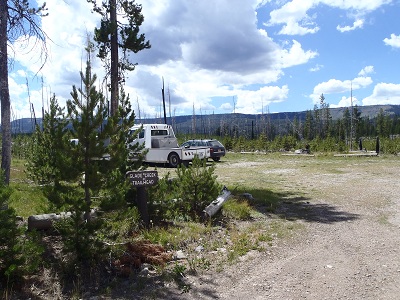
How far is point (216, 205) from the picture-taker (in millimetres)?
7832

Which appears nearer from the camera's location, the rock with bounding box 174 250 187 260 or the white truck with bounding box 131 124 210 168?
the rock with bounding box 174 250 187 260

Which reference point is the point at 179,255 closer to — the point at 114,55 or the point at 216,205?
the point at 216,205

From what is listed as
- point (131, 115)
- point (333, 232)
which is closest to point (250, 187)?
point (333, 232)

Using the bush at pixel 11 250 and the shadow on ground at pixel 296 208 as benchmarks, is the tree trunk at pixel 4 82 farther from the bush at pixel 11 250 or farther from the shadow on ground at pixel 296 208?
the shadow on ground at pixel 296 208

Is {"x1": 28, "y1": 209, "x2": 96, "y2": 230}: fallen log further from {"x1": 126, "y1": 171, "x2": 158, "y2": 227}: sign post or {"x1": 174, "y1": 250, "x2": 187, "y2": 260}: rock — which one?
{"x1": 174, "y1": 250, "x2": 187, "y2": 260}: rock

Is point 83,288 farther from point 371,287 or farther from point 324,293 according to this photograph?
point 371,287

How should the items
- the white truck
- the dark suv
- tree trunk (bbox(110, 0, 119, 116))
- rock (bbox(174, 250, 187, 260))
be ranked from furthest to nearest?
1. the dark suv
2. the white truck
3. tree trunk (bbox(110, 0, 119, 116))
4. rock (bbox(174, 250, 187, 260))

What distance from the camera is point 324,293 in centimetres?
432

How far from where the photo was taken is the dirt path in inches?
173

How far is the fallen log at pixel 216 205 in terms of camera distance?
7.52 meters

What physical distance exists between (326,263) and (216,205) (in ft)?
9.94

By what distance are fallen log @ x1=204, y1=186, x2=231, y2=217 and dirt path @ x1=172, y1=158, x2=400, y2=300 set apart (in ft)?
5.59

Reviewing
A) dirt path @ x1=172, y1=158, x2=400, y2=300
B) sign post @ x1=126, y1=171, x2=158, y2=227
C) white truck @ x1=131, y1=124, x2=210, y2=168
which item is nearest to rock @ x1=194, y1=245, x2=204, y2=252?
dirt path @ x1=172, y1=158, x2=400, y2=300

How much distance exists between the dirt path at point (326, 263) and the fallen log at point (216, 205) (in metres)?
1.70
